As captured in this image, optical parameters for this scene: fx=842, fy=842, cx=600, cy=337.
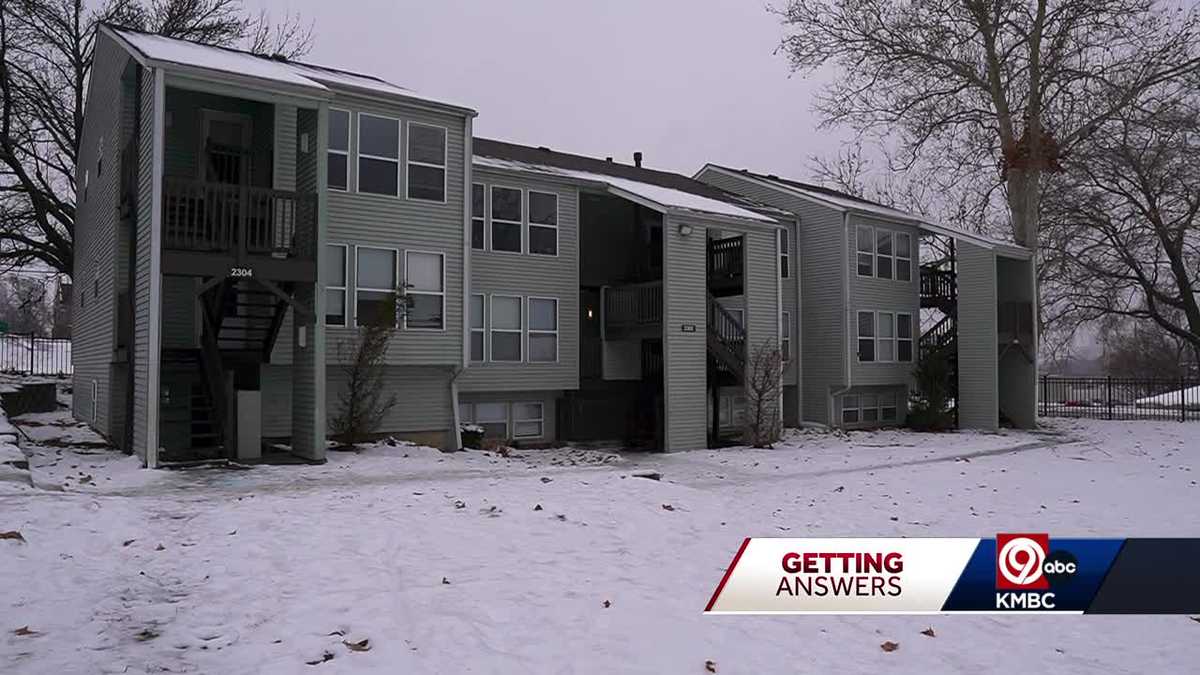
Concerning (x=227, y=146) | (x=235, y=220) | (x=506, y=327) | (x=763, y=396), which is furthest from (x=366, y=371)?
(x=763, y=396)

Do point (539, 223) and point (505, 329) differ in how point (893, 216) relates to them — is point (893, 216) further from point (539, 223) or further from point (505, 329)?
point (505, 329)

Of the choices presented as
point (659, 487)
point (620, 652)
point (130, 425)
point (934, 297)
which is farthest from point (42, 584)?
point (934, 297)

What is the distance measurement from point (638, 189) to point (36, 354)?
3073cm

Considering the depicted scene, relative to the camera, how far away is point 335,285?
1593cm

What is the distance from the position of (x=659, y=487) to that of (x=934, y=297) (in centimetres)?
1882

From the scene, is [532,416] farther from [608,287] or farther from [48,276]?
[48,276]

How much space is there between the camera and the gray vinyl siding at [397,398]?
1564 cm

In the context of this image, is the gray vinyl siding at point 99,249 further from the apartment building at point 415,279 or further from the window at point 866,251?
the window at point 866,251

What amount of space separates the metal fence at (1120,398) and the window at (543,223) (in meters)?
23.1

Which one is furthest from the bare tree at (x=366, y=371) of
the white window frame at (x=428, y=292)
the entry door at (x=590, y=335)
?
the entry door at (x=590, y=335)

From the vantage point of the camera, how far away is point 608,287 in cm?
2131

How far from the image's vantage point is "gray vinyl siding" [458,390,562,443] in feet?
63.0

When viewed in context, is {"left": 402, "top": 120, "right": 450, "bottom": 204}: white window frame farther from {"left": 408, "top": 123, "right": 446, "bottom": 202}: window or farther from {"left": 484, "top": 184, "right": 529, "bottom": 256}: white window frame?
{"left": 484, "top": 184, "right": 529, "bottom": 256}: white window frame

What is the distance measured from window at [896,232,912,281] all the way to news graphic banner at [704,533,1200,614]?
19.7 m
